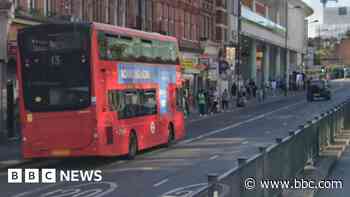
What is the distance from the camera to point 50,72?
20344mm

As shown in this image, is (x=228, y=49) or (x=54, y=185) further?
(x=228, y=49)

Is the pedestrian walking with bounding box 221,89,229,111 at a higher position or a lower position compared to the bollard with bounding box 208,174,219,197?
lower

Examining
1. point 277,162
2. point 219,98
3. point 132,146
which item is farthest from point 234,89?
point 277,162

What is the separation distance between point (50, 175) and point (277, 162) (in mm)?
7805

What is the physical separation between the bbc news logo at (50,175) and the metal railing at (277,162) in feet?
15.4

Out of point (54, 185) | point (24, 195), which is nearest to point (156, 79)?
point (54, 185)

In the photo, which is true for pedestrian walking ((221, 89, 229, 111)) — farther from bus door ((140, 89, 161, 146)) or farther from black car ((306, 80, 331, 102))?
bus door ((140, 89, 161, 146))

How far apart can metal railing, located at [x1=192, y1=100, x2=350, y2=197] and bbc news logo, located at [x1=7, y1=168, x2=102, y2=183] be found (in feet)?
15.4

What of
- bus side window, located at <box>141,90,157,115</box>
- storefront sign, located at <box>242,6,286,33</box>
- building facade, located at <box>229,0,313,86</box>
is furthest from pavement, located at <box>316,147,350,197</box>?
storefront sign, located at <box>242,6,286,33</box>

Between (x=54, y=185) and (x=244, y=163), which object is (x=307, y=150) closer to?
(x=54, y=185)

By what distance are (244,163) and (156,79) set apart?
15.3m

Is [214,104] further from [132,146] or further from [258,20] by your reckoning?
[258,20]

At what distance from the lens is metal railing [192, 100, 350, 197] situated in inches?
337

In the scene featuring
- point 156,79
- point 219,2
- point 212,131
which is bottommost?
point 212,131
